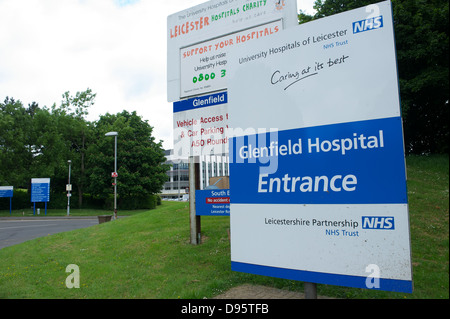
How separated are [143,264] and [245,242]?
3.20 metres

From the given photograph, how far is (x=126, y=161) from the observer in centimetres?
3956

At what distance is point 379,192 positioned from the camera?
10.7 feet

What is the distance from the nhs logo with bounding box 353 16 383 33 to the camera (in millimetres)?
3393

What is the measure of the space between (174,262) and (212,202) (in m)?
1.60

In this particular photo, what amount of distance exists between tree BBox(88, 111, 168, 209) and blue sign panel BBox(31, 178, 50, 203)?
5.14m

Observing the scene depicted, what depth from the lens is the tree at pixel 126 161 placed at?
3828 cm

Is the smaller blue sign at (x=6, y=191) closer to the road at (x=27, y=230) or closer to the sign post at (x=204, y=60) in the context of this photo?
the road at (x=27, y=230)

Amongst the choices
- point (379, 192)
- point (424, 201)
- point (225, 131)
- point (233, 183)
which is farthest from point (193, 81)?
point (424, 201)

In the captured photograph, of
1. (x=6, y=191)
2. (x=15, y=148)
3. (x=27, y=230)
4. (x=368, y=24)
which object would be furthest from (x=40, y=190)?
(x=368, y=24)

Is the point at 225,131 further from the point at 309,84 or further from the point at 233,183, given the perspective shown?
the point at 309,84

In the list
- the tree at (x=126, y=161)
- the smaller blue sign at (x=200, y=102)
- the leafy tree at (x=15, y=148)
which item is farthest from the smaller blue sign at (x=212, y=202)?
the leafy tree at (x=15, y=148)

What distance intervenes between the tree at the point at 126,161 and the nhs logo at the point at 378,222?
36368 mm
